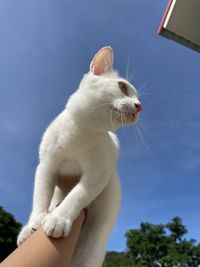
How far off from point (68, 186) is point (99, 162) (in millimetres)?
182

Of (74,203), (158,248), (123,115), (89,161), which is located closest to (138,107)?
(123,115)

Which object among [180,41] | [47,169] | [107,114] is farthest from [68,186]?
[180,41]

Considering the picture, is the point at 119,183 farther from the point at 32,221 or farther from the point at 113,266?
the point at 113,266

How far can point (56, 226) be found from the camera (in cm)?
113

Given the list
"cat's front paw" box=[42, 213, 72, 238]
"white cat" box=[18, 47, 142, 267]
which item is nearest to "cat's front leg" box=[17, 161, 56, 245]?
"white cat" box=[18, 47, 142, 267]

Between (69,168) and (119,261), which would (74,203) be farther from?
(119,261)

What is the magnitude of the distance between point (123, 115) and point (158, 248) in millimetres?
31553

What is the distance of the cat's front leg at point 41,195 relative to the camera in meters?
1.27

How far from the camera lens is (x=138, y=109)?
141cm

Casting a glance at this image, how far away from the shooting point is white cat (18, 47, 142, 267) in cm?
130

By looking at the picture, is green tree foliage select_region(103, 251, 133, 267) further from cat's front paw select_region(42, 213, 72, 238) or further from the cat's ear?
cat's front paw select_region(42, 213, 72, 238)

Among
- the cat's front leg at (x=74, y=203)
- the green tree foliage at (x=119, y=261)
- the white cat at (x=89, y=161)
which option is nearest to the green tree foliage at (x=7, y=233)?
the green tree foliage at (x=119, y=261)

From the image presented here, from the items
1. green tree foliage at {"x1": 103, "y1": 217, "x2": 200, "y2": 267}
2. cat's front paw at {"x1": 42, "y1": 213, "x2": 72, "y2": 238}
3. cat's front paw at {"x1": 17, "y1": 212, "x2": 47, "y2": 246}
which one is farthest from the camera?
green tree foliage at {"x1": 103, "y1": 217, "x2": 200, "y2": 267}

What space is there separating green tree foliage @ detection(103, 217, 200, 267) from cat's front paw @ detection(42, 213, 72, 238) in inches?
1187
